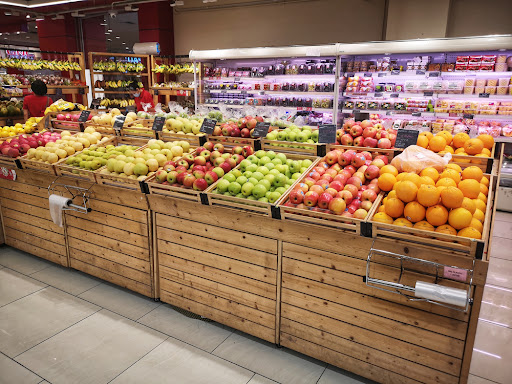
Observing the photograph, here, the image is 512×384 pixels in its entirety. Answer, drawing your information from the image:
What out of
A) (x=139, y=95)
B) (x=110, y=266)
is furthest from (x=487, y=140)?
(x=139, y=95)

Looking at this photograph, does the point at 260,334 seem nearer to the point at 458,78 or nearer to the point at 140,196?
the point at 140,196

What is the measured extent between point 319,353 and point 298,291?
0.45m

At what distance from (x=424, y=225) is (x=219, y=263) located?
4.86 ft

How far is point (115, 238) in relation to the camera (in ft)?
11.0

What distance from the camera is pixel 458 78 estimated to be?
576 cm

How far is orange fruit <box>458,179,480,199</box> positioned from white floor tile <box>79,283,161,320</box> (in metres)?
2.59

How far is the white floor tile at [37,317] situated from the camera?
279 centimetres

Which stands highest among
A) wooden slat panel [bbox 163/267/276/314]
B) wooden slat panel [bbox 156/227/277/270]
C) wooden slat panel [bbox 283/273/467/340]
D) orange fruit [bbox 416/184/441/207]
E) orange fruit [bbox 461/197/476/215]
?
orange fruit [bbox 416/184/441/207]

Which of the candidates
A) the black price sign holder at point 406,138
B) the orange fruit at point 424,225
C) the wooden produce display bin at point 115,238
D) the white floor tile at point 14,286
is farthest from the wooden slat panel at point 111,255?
the black price sign holder at point 406,138

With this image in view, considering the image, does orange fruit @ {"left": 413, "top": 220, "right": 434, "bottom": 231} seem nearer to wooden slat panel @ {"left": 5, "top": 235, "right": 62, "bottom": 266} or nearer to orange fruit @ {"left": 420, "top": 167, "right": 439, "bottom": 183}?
orange fruit @ {"left": 420, "top": 167, "right": 439, "bottom": 183}

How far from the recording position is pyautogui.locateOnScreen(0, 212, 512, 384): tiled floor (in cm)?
247

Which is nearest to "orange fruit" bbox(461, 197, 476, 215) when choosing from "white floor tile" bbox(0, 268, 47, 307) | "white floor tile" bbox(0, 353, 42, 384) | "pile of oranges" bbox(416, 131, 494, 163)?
"pile of oranges" bbox(416, 131, 494, 163)

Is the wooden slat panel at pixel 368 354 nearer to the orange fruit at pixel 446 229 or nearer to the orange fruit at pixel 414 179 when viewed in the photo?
the orange fruit at pixel 446 229

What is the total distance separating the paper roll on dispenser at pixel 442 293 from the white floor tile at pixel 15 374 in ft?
8.01
